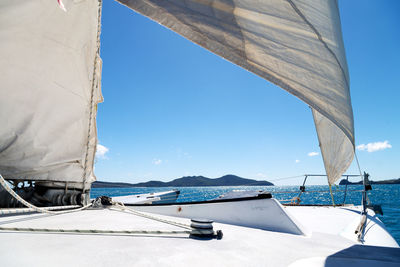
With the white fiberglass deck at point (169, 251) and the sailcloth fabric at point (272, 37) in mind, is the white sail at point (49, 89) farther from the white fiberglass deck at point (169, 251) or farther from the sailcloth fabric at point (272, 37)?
the sailcloth fabric at point (272, 37)

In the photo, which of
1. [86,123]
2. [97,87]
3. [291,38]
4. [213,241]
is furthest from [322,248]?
[97,87]

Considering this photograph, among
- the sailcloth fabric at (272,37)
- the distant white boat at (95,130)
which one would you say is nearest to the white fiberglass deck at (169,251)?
the distant white boat at (95,130)

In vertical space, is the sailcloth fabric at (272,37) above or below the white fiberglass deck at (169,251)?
above

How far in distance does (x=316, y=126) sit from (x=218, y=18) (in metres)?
10.1

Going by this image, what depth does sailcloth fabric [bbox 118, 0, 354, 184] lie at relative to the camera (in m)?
1.42

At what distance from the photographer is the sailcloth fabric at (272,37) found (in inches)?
55.8

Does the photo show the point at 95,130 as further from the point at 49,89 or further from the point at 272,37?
the point at 272,37

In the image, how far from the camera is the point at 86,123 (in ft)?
13.0

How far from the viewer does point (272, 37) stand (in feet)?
5.35

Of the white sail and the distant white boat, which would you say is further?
the white sail

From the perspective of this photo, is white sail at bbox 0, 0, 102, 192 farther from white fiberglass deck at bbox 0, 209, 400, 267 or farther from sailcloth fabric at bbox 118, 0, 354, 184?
sailcloth fabric at bbox 118, 0, 354, 184

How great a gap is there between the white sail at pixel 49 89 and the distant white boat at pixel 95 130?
0.05ft

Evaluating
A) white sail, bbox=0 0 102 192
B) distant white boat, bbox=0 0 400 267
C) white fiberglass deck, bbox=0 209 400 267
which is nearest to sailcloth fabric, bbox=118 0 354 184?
distant white boat, bbox=0 0 400 267

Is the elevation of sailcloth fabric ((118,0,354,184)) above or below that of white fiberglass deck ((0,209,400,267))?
above
